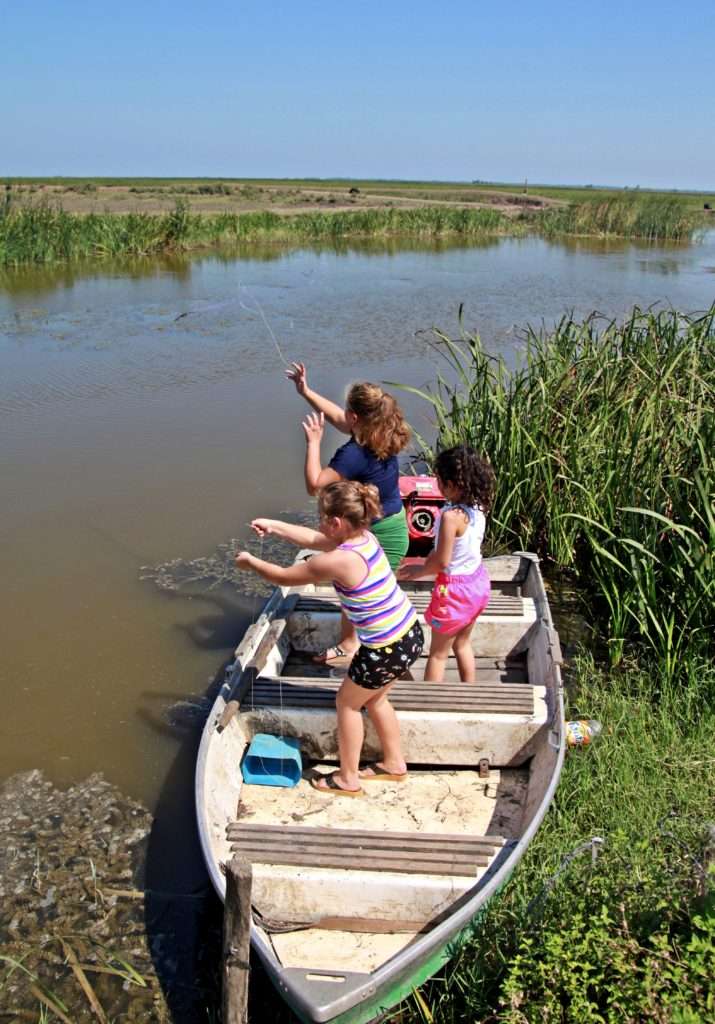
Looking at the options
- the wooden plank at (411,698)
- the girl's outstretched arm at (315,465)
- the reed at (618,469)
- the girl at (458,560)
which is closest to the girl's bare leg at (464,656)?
the girl at (458,560)

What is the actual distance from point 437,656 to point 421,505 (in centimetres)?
180

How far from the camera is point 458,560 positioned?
4031 mm

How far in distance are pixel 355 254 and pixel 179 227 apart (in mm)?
5306

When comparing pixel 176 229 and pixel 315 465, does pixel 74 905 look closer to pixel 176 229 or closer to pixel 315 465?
pixel 315 465

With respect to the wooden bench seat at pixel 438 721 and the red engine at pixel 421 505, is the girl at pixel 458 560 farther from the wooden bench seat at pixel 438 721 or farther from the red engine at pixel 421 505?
the red engine at pixel 421 505

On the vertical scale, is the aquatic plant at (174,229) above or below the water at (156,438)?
above

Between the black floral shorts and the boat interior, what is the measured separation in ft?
1.66

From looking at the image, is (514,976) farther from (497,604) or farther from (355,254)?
(355,254)

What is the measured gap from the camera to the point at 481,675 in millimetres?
4707

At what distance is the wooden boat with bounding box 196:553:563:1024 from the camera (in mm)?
2760

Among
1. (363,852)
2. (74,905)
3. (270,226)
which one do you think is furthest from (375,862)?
(270,226)

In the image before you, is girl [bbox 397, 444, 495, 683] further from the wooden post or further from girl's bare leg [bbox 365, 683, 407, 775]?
the wooden post

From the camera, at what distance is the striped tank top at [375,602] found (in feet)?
10.9

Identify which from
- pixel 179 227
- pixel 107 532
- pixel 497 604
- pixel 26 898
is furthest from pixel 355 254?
pixel 26 898
